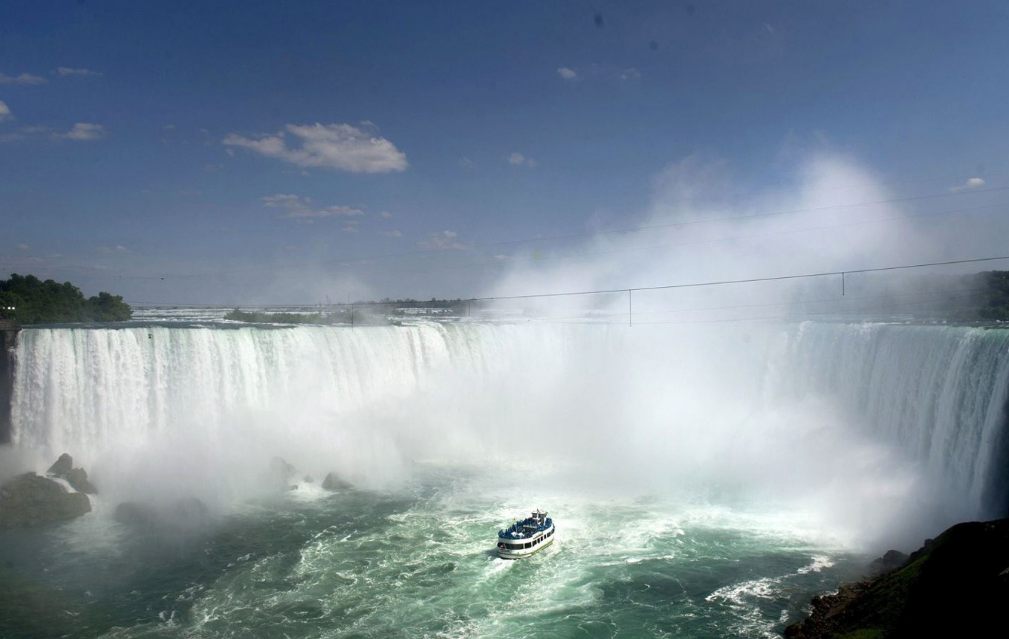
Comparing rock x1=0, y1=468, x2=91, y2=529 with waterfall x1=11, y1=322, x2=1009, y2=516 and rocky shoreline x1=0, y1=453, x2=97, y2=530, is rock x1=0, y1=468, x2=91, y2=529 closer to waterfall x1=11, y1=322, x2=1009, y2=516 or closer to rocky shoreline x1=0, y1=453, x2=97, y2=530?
rocky shoreline x1=0, y1=453, x2=97, y2=530

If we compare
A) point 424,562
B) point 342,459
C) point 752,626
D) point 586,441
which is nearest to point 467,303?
point 586,441

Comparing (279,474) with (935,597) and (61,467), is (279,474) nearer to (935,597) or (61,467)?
(61,467)

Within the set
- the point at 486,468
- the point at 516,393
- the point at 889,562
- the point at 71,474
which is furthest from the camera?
the point at 516,393

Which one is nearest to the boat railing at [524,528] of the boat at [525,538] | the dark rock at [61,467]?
the boat at [525,538]

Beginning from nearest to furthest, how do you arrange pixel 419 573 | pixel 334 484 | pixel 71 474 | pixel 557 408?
1. pixel 419 573
2. pixel 71 474
3. pixel 334 484
4. pixel 557 408

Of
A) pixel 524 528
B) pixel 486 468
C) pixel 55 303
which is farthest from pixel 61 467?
pixel 55 303

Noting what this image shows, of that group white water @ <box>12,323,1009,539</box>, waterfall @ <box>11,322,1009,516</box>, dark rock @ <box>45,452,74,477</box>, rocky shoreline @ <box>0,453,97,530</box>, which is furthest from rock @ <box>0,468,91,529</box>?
waterfall @ <box>11,322,1009,516</box>
